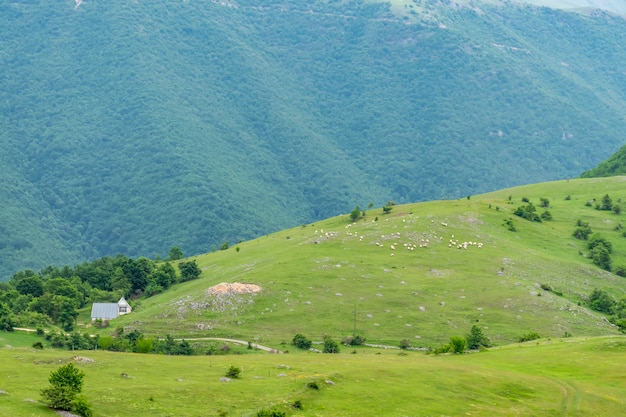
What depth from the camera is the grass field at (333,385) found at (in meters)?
64.8

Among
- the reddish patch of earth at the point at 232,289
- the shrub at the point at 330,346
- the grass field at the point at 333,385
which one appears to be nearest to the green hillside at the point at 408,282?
the reddish patch of earth at the point at 232,289

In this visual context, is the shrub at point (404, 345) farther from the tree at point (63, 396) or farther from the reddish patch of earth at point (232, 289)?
the tree at point (63, 396)

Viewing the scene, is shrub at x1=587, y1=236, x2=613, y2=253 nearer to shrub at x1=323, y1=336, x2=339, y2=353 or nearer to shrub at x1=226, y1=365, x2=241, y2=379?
shrub at x1=323, y1=336, x2=339, y2=353

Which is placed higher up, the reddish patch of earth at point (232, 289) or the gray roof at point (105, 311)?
the reddish patch of earth at point (232, 289)

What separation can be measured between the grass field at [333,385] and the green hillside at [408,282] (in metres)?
29.2

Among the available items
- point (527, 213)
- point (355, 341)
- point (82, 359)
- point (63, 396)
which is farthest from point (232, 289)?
point (63, 396)

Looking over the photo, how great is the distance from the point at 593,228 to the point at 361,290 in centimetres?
6364

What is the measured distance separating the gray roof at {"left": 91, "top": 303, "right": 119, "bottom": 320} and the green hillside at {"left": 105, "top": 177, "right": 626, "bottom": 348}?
12.2 ft

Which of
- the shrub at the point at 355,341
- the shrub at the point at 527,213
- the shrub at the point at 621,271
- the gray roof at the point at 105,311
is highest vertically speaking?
the shrub at the point at 527,213

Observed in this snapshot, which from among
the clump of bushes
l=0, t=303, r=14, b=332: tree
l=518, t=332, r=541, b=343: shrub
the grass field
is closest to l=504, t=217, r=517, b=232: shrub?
Answer: the clump of bushes

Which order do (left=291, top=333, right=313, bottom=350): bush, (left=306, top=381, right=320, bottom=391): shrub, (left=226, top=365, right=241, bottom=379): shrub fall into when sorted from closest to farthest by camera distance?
(left=306, top=381, right=320, bottom=391): shrub, (left=226, top=365, right=241, bottom=379): shrub, (left=291, top=333, right=313, bottom=350): bush

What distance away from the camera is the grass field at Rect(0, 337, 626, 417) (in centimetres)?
6475

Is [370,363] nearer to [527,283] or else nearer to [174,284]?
[527,283]

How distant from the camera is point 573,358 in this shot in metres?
91.7
